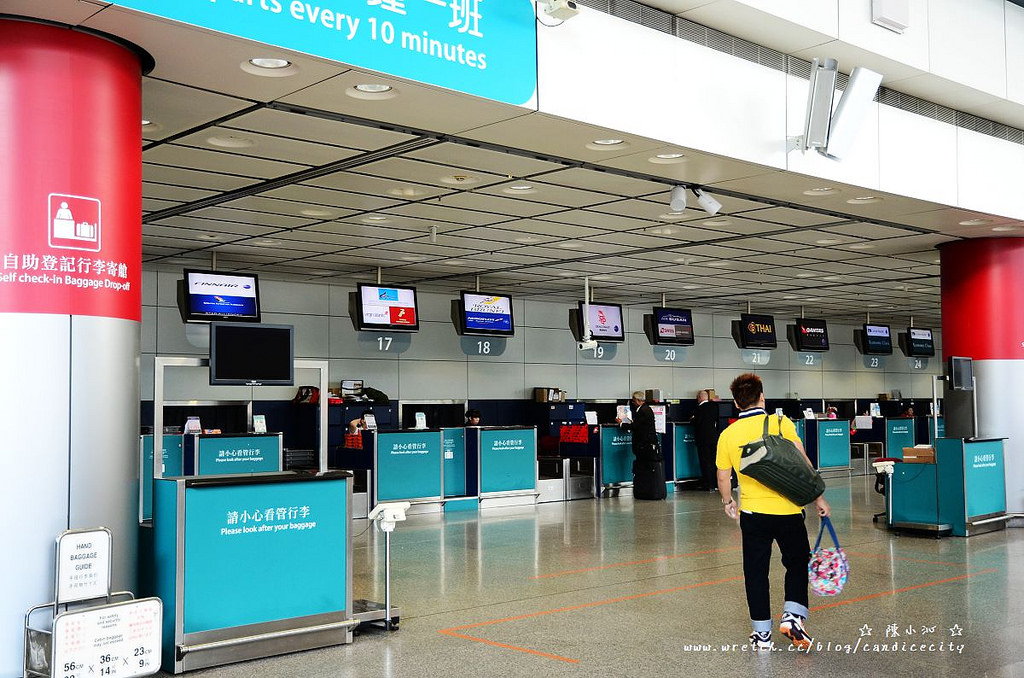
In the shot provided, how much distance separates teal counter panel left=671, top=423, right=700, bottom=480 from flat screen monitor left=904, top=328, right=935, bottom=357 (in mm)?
8343

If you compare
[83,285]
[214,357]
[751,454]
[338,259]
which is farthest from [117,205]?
[338,259]

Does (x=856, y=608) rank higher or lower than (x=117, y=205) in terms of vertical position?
lower

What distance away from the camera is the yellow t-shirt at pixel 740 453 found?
5.10 m

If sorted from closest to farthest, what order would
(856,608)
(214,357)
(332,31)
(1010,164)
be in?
1. (332,31)
2. (214,357)
3. (856,608)
4. (1010,164)

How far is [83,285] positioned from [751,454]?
3.35 meters

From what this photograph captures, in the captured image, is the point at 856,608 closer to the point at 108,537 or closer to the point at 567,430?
the point at 108,537

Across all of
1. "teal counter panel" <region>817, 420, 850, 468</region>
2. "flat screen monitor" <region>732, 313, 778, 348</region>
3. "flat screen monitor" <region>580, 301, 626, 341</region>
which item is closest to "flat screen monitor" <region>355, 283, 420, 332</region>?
"flat screen monitor" <region>580, 301, 626, 341</region>

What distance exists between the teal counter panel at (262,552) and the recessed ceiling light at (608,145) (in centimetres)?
280

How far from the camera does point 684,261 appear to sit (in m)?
12.7

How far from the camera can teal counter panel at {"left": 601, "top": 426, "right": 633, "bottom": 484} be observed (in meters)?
14.2

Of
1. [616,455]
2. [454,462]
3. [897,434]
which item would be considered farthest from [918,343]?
[454,462]

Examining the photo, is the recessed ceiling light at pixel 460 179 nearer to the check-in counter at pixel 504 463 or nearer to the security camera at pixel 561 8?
the security camera at pixel 561 8

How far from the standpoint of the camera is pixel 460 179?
26.0 ft

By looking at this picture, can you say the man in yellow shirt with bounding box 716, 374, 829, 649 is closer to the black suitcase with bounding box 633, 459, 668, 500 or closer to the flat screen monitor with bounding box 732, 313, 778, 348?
the black suitcase with bounding box 633, 459, 668, 500
